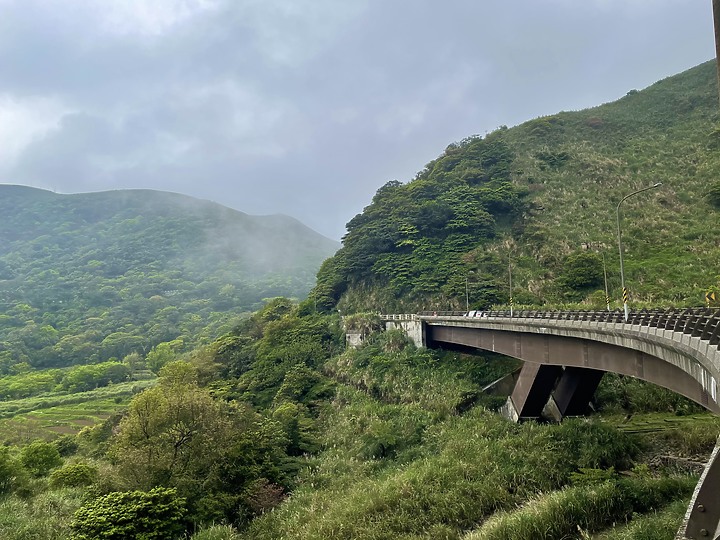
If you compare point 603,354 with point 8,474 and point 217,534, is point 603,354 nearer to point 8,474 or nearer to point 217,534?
point 217,534

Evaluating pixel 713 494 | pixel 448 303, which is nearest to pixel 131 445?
pixel 713 494

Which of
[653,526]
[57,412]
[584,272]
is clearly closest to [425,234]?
[584,272]

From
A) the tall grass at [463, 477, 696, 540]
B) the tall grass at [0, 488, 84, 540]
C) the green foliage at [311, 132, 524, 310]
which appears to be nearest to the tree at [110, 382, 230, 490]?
the tall grass at [0, 488, 84, 540]

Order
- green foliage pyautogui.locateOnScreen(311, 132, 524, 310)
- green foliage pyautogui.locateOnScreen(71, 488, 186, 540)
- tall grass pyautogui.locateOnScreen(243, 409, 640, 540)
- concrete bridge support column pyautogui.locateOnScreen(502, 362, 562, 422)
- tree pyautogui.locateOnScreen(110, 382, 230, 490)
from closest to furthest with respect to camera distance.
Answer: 1. green foliage pyautogui.locateOnScreen(71, 488, 186, 540)
2. tall grass pyautogui.locateOnScreen(243, 409, 640, 540)
3. tree pyautogui.locateOnScreen(110, 382, 230, 490)
4. concrete bridge support column pyautogui.locateOnScreen(502, 362, 562, 422)
5. green foliage pyautogui.locateOnScreen(311, 132, 524, 310)

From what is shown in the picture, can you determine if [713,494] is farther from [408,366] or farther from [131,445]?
[408,366]

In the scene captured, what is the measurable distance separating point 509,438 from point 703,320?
485 inches

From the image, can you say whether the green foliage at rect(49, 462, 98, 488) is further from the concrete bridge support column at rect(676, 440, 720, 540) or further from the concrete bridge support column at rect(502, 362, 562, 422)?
the concrete bridge support column at rect(676, 440, 720, 540)

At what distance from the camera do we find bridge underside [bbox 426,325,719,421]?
17.5 m

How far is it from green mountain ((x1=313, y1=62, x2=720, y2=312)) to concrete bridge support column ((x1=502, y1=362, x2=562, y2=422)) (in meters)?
15.1

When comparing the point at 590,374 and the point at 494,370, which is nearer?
the point at 590,374

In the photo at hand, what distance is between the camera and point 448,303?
1768 inches

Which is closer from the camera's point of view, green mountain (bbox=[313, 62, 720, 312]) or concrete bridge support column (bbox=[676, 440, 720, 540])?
concrete bridge support column (bbox=[676, 440, 720, 540])

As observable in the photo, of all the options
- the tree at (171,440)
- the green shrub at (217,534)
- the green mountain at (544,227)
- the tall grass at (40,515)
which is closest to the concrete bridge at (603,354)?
the green mountain at (544,227)

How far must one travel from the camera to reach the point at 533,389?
23.6 m
